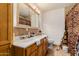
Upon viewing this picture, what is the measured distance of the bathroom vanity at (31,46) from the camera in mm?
1732

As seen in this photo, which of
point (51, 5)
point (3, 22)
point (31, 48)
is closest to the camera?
point (3, 22)

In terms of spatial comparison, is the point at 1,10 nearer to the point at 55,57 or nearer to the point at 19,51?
the point at 19,51

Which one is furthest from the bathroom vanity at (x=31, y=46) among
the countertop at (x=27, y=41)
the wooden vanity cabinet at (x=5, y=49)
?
the wooden vanity cabinet at (x=5, y=49)

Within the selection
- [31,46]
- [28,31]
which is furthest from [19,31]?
[31,46]

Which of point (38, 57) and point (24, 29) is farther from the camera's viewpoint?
point (24, 29)

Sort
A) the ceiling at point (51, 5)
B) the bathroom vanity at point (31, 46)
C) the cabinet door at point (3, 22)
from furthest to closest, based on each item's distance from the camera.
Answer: the ceiling at point (51, 5), the bathroom vanity at point (31, 46), the cabinet door at point (3, 22)

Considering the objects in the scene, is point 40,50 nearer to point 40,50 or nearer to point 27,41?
point 40,50

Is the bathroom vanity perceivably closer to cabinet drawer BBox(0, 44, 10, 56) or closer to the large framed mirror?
cabinet drawer BBox(0, 44, 10, 56)

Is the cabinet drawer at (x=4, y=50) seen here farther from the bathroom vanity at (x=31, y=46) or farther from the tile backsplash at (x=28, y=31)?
the tile backsplash at (x=28, y=31)

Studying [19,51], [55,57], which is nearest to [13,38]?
[19,51]

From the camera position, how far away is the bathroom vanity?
1732mm

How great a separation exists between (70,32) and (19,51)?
86 centimetres

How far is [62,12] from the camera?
1905mm

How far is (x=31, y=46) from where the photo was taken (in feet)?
5.89
